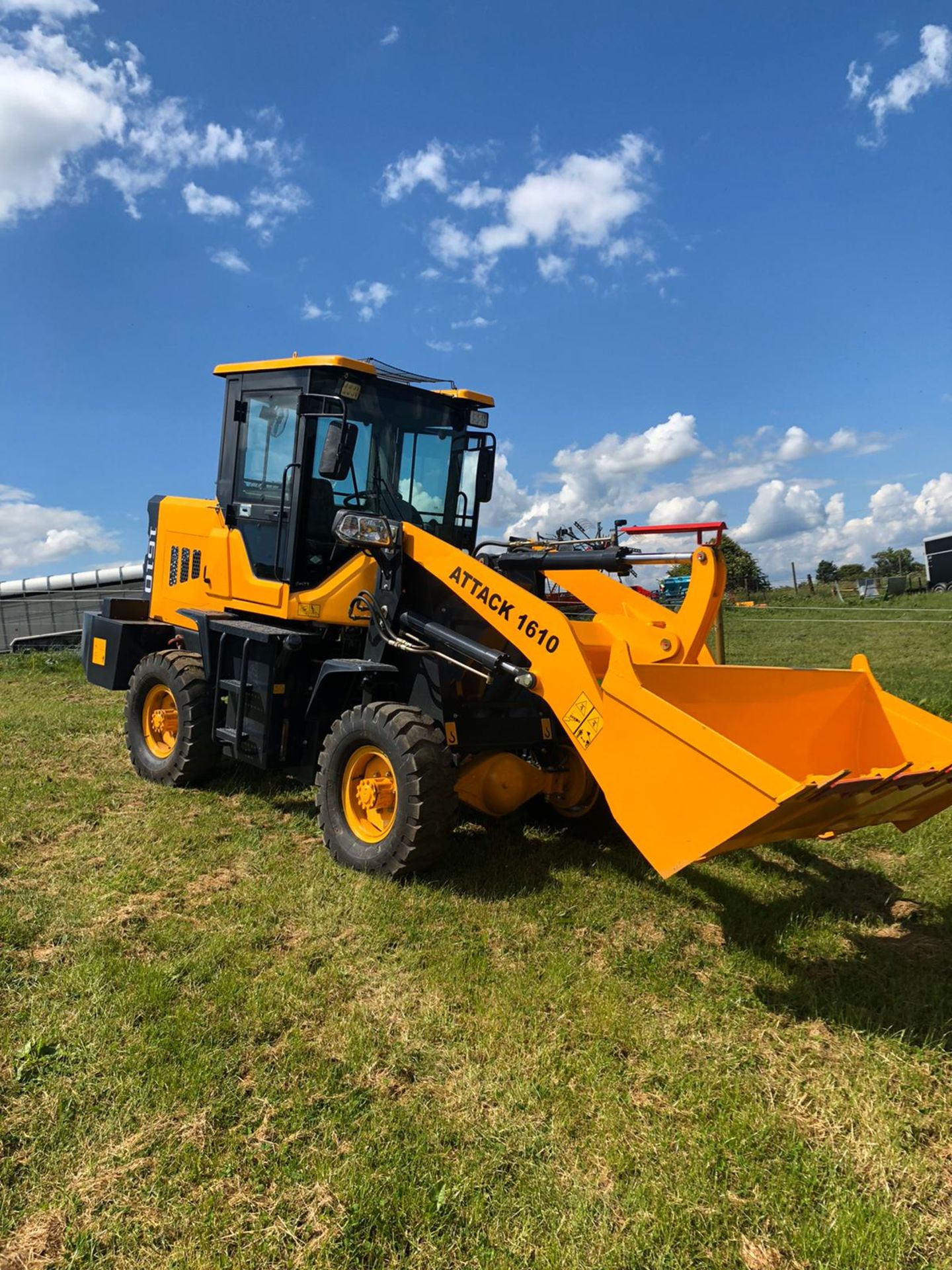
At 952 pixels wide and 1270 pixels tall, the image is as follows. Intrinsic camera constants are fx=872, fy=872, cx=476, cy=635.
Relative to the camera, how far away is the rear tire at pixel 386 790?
4949 millimetres

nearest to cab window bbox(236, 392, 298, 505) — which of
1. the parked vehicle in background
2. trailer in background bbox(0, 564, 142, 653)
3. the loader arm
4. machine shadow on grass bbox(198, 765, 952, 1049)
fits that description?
the loader arm

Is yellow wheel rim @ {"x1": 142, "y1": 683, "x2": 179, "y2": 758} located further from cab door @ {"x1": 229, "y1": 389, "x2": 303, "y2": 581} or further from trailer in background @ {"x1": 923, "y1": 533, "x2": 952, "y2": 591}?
trailer in background @ {"x1": 923, "y1": 533, "x2": 952, "y2": 591}

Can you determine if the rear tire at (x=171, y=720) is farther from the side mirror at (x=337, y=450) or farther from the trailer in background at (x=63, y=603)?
the trailer in background at (x=63, y=603)

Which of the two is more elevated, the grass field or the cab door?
the cab door

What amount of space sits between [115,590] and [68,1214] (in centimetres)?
2231

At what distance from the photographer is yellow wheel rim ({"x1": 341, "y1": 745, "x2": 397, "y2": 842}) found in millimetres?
5379

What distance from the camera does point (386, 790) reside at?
17.7 feet

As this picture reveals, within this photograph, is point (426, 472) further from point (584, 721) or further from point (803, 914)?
point (803, 914)

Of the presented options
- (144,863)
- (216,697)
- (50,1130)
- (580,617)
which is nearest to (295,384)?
(216,697)

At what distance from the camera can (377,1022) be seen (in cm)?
366

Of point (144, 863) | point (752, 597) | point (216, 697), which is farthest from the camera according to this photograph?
point (752, 597)

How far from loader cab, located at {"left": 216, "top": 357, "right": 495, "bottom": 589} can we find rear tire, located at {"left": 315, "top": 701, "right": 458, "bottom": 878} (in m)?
1.44

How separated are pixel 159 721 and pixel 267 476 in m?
2.44

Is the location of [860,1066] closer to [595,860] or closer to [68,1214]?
[595,860]
